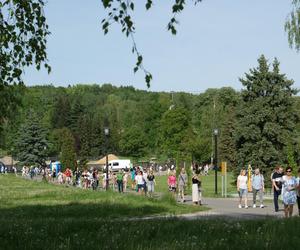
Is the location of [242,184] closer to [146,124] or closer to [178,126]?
[178,126]

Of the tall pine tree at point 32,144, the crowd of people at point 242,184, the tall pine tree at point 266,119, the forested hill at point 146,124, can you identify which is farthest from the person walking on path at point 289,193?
the tall pine tree at point 32,144

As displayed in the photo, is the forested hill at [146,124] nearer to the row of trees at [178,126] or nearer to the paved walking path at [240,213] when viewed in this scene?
the row of trees at [178,126]

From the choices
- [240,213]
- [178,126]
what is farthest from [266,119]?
[178,126]

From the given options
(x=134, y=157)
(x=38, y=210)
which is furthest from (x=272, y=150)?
(x=134, y=157)

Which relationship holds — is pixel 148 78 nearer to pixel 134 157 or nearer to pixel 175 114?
pixel 175 114

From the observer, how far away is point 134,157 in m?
128

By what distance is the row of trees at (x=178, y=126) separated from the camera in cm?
4875

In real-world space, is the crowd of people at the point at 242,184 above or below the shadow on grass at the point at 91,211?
above

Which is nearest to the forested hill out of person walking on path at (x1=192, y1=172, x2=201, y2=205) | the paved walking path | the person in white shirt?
the person in white shirt

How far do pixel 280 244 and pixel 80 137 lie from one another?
4910 inches

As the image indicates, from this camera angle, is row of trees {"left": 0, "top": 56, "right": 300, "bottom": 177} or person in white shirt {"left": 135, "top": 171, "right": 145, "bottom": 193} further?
row of trees {"left": 0, "top": 56, "right": 300, "bottom": 177}

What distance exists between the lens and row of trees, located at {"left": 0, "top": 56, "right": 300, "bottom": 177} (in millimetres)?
48750

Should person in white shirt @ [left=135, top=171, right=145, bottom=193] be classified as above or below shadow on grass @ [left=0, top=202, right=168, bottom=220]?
above

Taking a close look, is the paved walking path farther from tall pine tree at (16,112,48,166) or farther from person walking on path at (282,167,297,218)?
tall pine tree at (16,112,48,166)
